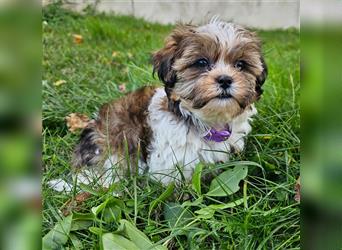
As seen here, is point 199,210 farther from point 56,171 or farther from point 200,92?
point 56,171

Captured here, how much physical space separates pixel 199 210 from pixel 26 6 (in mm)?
Result: 2050

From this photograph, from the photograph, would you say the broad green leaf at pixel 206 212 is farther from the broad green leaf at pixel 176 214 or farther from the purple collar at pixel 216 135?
the purple collar at pixel 216 135

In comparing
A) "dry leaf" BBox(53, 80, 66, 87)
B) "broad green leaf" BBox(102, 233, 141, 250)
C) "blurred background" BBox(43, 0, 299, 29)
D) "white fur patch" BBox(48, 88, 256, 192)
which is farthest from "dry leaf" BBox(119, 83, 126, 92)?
"blurred background" BBox(43, 0, 299, 29)

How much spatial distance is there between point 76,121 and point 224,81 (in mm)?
1621

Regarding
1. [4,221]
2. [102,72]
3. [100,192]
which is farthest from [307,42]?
[102,72]

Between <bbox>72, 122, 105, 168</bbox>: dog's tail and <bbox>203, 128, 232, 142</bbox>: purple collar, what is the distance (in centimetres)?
76

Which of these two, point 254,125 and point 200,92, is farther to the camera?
point 254,125

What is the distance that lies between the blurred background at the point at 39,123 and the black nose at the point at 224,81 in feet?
6.48

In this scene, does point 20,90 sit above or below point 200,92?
above

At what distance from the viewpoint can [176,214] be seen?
9.76 ft

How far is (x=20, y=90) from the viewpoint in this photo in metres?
1.07

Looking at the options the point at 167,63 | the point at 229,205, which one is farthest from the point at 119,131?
the point at 229,205

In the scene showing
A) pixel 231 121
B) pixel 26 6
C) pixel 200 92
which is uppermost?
pixel 26 6

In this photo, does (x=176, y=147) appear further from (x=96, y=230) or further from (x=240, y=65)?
(x=96, y=230)
